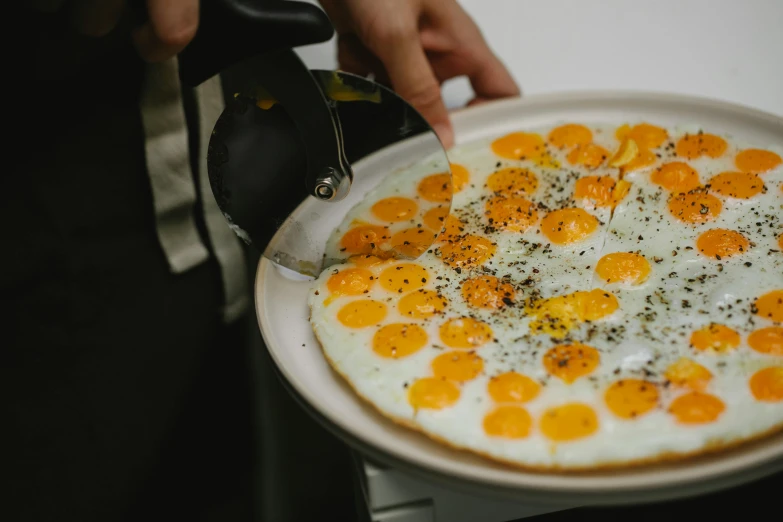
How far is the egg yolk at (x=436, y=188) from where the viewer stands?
1.53 metres

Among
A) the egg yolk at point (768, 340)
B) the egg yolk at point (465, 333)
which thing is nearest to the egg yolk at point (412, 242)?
the egg yolk at point (465, 333)

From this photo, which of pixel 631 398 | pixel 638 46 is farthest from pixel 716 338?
pixel 638 46

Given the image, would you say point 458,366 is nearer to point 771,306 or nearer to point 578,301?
point 578,301

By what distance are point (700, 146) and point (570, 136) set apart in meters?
0.33

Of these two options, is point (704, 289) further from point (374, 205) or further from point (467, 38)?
point (467, 38)

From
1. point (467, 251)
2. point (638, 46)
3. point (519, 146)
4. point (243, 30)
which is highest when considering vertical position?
point (243, 30)

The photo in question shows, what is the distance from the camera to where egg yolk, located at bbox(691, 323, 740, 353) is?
118 centimetres

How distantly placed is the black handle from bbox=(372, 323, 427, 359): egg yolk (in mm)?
579

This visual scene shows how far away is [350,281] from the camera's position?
1.42 m

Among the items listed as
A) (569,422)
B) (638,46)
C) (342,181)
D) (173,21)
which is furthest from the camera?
(638,46)

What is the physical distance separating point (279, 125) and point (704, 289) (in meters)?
0.93

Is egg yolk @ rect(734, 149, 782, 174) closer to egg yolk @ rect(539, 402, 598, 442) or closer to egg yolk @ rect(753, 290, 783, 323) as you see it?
egg yolk @ rect(753, 290, 783, 323)

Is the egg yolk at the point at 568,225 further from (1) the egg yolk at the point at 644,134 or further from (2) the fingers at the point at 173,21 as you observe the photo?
(2) the fingers at the point at 173,21

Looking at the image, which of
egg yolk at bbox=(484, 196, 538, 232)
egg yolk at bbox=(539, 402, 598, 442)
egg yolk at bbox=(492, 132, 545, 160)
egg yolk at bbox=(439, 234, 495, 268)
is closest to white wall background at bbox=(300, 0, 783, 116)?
egg yolk at bbox=(492, 132, 545, 160)
